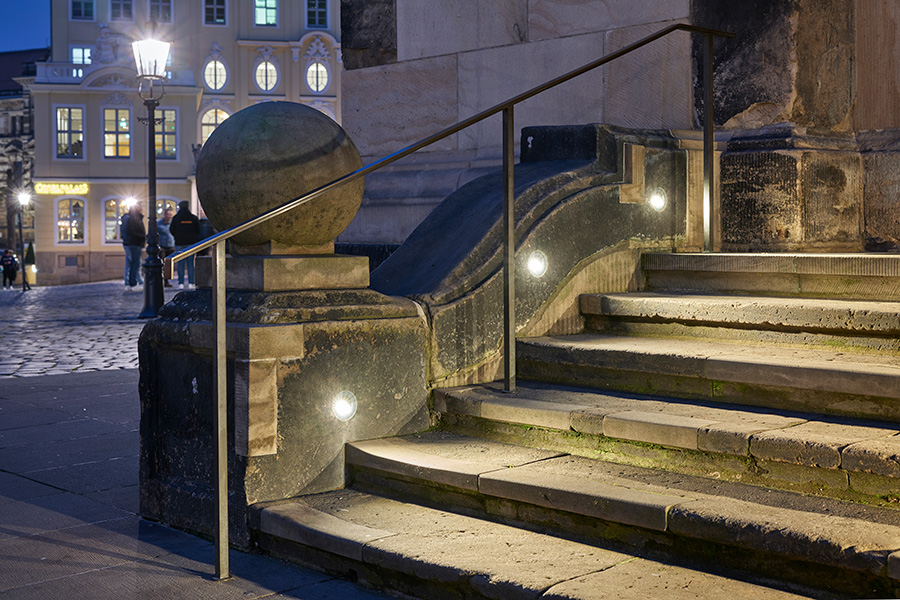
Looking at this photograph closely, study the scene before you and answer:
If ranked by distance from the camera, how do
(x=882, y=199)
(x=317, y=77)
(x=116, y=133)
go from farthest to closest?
(x=317, y=77) < (x=116, y=133) < (x=882, y=199)

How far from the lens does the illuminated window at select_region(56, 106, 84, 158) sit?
141 ft

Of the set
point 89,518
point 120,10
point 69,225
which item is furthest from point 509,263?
point 120,10

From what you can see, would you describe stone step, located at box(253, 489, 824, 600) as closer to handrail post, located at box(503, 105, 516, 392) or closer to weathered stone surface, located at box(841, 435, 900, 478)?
weathered stone surface, located at box(841, 435, 900, 478)

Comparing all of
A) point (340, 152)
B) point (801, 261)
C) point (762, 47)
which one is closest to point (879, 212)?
point (762, 47)

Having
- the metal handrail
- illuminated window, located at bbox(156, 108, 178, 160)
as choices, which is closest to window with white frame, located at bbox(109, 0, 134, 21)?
illuminated window, located at bbox(156, 108, 178, 160)

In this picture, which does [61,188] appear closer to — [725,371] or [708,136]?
[708,136]

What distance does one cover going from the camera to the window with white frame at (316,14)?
4962cm

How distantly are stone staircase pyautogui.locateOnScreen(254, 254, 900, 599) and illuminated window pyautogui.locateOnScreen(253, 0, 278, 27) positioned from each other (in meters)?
47.4

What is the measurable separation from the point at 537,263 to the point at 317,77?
4666 centimetres

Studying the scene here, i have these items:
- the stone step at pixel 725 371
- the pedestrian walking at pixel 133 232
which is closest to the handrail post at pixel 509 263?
the stone step at pixel 725 371

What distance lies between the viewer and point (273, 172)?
409 centimetres

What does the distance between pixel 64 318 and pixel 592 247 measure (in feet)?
43.0

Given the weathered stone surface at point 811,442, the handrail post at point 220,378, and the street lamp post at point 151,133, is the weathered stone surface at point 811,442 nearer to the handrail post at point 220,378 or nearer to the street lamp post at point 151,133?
the handrail post at point 220,378

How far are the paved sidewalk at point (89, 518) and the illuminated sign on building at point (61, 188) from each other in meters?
36.8
